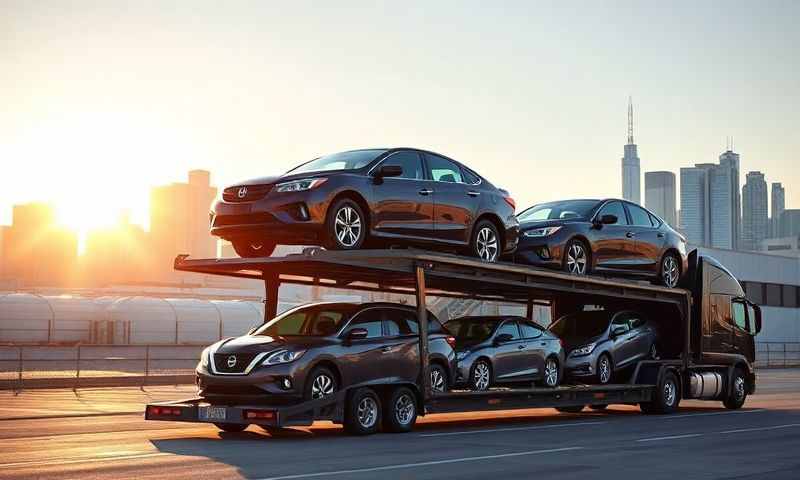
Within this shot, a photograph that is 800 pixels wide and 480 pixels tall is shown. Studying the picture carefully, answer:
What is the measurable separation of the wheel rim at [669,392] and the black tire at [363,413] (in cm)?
898

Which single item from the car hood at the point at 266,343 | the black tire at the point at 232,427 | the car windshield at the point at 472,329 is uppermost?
the car windshield at the point at 472,329

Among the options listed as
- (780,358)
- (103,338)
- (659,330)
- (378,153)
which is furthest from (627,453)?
(780,358)

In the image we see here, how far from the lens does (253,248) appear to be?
1670 cm

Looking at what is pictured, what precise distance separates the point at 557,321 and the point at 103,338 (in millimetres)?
43502

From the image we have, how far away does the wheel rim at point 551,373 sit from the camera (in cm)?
2048

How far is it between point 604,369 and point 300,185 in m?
9.02

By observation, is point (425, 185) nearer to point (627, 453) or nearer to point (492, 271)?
point (492, 271)

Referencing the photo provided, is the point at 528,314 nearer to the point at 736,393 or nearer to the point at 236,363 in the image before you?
the point at 736,393

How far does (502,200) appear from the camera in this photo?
19.0 m

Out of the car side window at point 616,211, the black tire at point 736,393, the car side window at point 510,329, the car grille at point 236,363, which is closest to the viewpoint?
the car grille at point 236,363

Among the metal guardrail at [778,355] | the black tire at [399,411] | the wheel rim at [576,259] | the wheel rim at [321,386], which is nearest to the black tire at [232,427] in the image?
the wheel rim at [321,386]

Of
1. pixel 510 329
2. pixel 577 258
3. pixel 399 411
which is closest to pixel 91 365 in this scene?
pixel 577 258

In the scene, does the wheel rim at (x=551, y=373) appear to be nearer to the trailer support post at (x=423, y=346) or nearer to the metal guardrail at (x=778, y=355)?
the trailer support post at (x=423, y=346)

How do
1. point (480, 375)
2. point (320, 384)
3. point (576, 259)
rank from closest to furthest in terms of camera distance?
point (320, 384)
point (480, 375)
point (576, 259)
